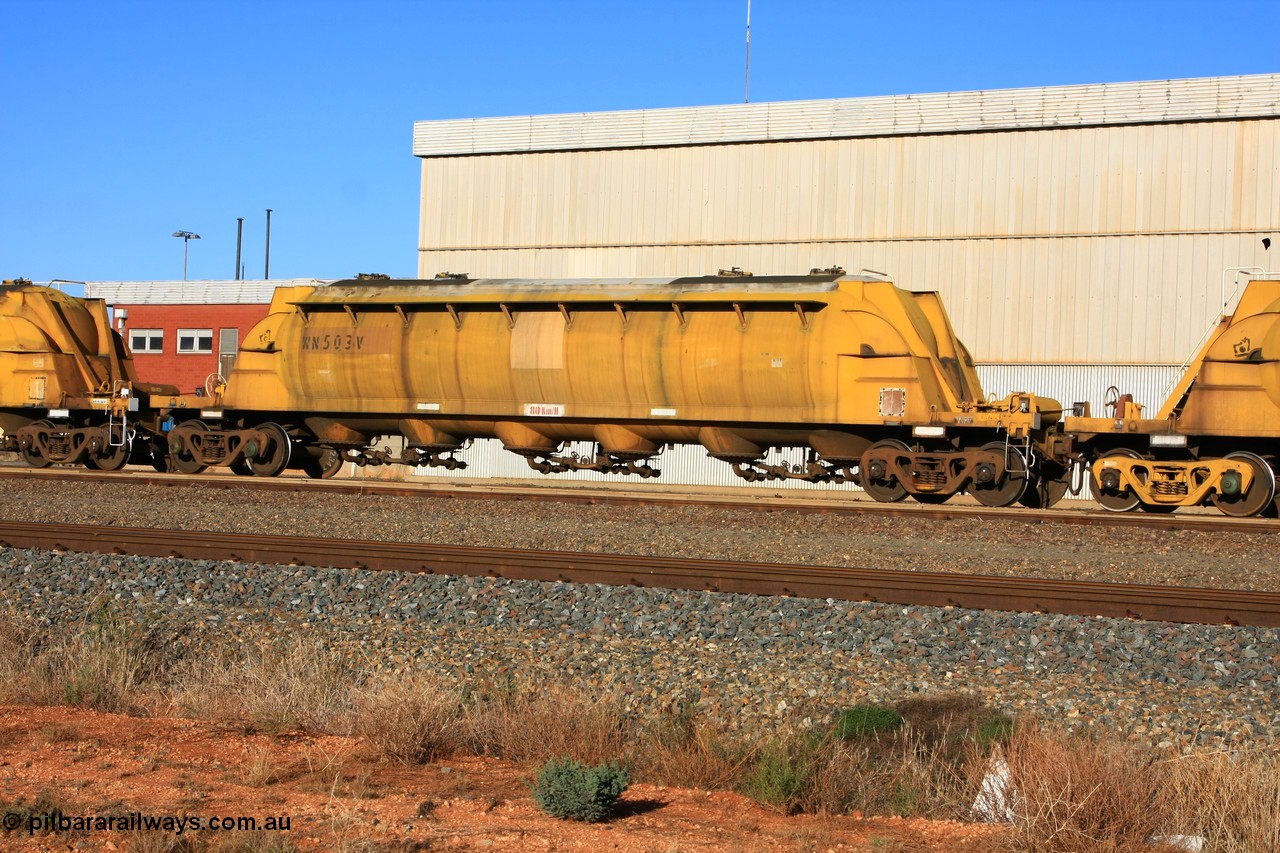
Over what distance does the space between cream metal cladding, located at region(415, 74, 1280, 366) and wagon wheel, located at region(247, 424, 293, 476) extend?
12172 millimetres

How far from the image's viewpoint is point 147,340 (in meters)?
39.7

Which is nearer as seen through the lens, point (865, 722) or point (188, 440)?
point (865, 722)

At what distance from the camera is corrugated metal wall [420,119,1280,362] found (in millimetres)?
26453

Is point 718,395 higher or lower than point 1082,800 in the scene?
higher

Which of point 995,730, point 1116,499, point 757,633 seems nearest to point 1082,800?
point 995,730

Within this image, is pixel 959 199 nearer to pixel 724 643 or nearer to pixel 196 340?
pixel 724 643

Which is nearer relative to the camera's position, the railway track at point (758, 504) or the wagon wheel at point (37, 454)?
the railway track at point (758, 504)

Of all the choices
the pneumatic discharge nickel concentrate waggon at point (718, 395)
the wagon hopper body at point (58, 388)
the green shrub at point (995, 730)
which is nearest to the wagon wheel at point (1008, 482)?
the pneumatic discharge nickel concentrate waggon at point (718, 395)

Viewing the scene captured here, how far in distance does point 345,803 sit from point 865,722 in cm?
263

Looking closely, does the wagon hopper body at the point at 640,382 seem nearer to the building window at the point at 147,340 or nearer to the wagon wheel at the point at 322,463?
the wagon wheel at the point at 322,463

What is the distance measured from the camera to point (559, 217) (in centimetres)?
3139

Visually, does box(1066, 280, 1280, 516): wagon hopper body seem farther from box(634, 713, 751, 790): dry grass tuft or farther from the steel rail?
box(634, 713, 751, 790): dry grass tuft

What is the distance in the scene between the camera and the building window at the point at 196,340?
38781mm

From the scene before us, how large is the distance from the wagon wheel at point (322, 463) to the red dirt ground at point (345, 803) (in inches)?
618
